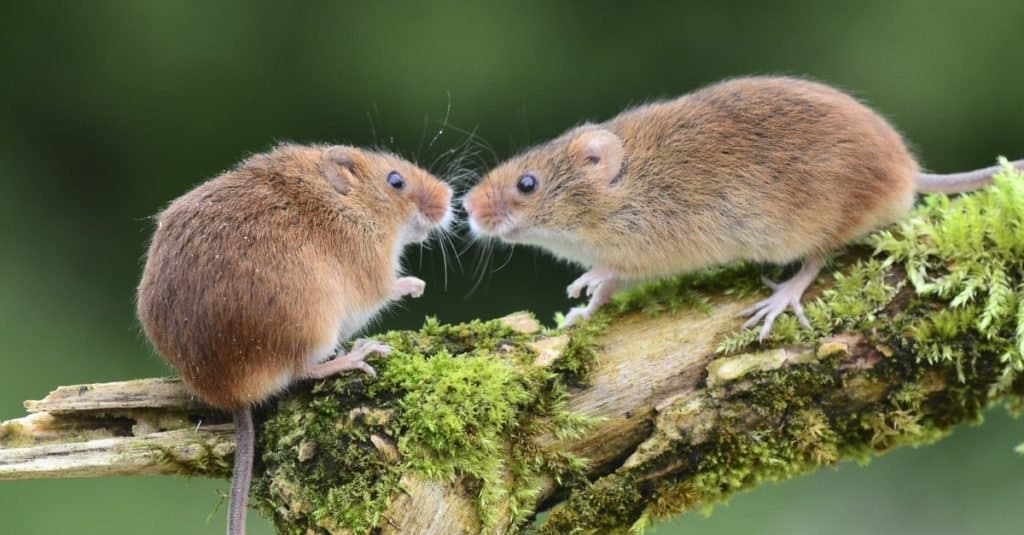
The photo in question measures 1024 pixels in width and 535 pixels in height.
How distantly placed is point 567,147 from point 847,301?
134cm

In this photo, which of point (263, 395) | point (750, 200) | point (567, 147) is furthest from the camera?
point (567, 147)

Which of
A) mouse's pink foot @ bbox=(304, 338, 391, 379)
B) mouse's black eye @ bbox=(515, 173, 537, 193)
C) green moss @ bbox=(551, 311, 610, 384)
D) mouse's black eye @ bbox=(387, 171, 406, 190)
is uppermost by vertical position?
mouse's black eye @ bbox=(387, 171, 406, 190)

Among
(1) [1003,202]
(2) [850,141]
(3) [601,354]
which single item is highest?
(2) [850,141]

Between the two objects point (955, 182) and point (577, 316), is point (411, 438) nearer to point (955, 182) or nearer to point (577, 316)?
point (577, 316)

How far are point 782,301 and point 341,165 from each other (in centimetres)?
175

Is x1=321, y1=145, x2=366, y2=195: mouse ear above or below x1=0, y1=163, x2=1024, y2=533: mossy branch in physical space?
above

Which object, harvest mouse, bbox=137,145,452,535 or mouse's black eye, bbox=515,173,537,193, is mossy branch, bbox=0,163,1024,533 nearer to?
harvest mouse, bbox=137,145,452,535

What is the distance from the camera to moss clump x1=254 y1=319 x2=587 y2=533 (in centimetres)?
343

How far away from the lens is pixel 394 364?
3.71 meters

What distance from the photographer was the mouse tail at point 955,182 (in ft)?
14.2

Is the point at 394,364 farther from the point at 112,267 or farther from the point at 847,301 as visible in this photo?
the point at 112,267

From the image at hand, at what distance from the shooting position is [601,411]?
3.75 metres

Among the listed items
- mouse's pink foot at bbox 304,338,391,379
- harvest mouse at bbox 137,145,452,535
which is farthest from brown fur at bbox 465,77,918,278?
mouse's pink foot at bbox 304,338,391,379

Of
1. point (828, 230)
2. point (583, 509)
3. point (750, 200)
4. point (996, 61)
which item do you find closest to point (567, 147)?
point (750, 200)
